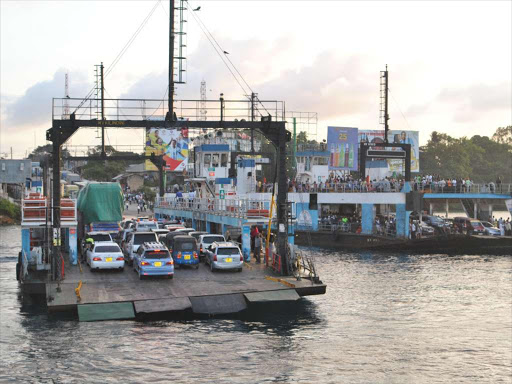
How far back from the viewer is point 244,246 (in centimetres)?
3869

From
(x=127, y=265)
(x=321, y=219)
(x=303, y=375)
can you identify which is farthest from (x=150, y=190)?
(x=303, y=375)

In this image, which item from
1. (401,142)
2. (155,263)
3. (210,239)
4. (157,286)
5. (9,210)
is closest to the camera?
(157,286)

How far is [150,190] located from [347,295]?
10018 cm

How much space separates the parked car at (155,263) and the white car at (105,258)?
171cm

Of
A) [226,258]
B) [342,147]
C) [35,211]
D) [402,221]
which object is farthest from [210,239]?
[342,147]

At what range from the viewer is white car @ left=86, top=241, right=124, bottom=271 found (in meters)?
34.5

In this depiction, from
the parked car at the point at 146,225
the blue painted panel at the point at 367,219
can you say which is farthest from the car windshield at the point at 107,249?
the blue painted panel at the point at 367,219

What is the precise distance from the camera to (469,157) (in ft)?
544

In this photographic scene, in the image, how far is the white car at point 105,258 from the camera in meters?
34.5

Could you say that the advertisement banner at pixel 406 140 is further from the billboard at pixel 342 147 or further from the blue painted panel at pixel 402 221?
the blue painted panel at pixel 402 221

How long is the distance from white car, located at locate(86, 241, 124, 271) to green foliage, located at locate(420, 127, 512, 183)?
12778 centimetres

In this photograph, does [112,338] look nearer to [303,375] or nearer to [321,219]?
[303,375]

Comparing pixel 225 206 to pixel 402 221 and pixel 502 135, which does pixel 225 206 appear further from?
pixel 502 135

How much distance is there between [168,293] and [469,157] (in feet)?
484
